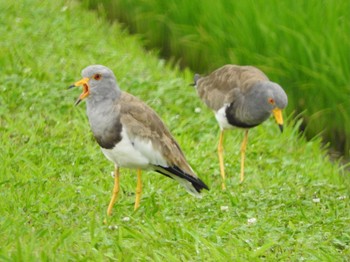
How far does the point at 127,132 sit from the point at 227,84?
5.13 ft

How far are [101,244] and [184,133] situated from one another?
8.52ft

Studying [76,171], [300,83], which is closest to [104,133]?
[76,171]

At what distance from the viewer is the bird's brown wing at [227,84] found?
696 centimetres

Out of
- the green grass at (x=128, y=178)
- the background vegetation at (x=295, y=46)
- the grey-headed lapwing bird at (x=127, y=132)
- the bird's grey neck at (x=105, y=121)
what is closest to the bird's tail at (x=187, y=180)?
the grey-headed lapwing bird at (x=127, y=132)

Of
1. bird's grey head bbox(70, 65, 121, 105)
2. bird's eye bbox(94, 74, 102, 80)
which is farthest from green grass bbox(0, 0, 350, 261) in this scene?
bird's eye bbox(94, 74, 102, 80)

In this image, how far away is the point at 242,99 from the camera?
689 centimetres

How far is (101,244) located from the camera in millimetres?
5312

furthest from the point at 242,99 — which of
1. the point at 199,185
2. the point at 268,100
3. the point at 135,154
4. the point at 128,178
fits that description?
the point at 135,154

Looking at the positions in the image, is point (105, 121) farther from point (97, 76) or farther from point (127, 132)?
point (97, 76)

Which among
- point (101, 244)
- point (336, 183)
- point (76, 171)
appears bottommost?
point (336, 183)

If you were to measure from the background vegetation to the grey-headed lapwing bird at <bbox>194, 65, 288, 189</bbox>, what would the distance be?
1.04 meters

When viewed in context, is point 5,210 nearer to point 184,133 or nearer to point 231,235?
point 231,235

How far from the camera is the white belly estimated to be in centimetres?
571

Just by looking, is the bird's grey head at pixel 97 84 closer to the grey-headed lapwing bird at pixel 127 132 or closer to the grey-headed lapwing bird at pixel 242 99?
the grey-headed lapwing bird at pixel 127 132
